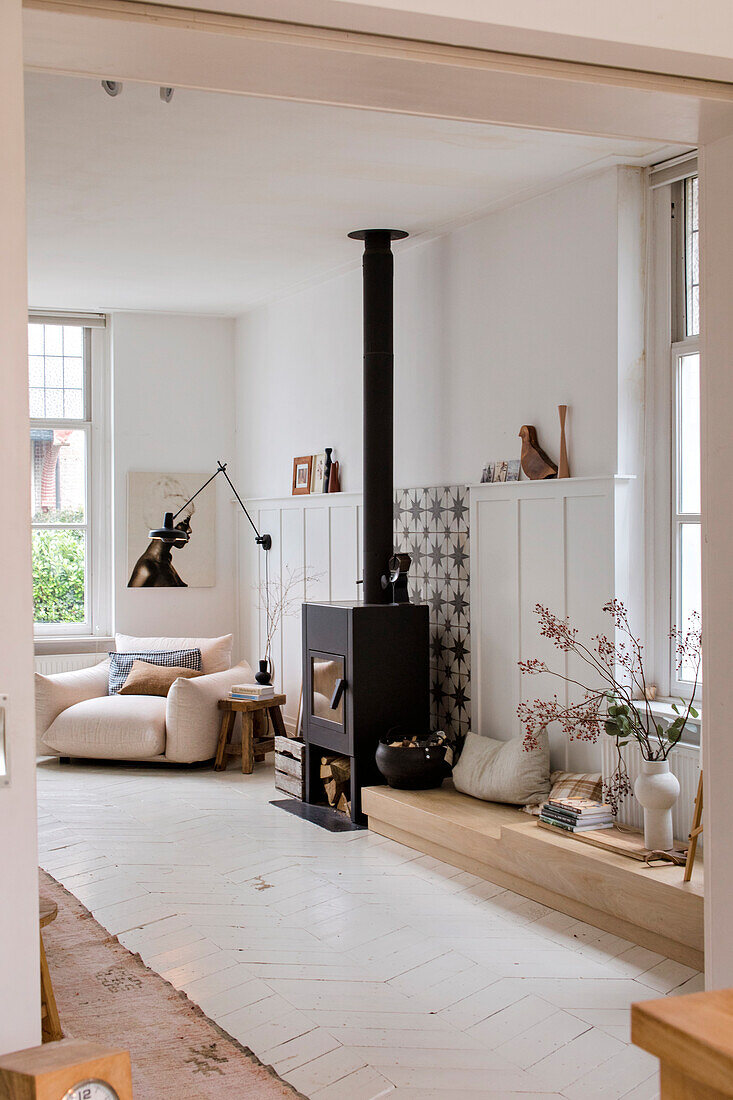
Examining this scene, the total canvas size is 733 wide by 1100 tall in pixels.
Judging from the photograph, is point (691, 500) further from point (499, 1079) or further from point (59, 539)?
point (59, 539)

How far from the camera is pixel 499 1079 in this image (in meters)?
2.82

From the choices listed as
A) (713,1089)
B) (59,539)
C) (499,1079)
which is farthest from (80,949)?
(59,539)

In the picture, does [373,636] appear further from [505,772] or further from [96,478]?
[96,478]

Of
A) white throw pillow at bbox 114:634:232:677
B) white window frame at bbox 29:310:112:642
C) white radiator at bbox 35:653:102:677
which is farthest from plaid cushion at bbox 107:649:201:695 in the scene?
white window frame at bbox 29:310:112:642

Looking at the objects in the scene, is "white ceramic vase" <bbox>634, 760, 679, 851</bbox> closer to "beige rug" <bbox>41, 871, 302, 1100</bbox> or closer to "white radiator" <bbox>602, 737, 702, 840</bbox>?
"white radiator" <bbox>602, 737, 702, 840</bbox>

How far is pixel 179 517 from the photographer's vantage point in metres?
7.97

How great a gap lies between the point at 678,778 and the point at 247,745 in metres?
3.20

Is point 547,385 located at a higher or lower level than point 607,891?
higher

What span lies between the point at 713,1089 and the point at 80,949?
10.3ft

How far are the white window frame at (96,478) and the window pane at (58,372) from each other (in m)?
0.05

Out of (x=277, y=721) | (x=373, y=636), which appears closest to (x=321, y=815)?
(x=373, y=636)

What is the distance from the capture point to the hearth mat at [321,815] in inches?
209

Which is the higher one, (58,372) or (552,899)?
(58,372)

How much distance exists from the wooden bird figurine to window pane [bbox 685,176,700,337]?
82cm
